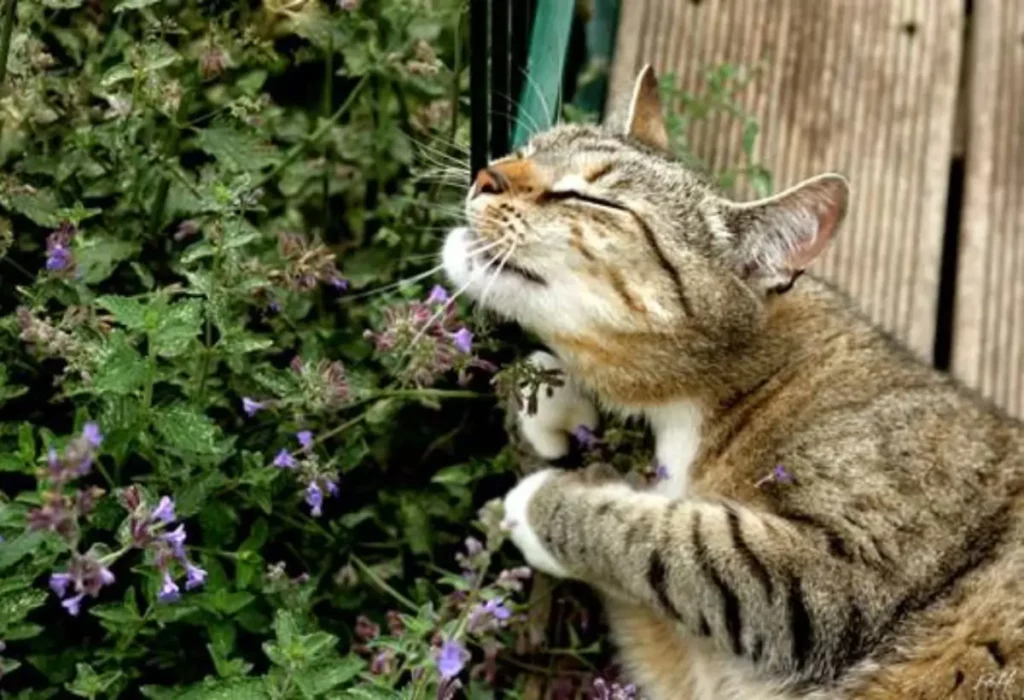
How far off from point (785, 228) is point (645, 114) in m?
0.46

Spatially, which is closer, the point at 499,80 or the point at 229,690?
the point at 229,690

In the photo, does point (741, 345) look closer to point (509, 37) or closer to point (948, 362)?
point (509, 37)

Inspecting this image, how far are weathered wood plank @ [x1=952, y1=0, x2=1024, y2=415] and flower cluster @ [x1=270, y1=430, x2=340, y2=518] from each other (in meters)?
1.56

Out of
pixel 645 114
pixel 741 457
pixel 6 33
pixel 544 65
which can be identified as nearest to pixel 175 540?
pixel 6 33

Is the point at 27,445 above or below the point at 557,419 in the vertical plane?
above

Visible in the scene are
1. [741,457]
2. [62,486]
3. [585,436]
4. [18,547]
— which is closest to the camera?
[62,486]

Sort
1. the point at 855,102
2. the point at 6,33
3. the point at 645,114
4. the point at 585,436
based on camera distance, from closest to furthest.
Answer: the point at 6,33 < the point at 585,436 < the point at 645,114 < the point at 855,102

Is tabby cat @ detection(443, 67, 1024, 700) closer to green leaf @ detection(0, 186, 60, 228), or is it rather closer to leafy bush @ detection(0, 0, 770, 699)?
leafy bush @ detection(0, 0, 770, 699)

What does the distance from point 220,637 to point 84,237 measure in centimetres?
70

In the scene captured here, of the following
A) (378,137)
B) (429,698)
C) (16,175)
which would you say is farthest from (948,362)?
(16,175)

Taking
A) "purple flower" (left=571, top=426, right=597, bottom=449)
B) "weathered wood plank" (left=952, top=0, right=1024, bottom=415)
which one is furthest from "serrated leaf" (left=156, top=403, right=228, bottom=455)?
"weathered wood plank" (left=952, top=0, right=1024, bottom=415)

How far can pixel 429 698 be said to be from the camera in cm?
270

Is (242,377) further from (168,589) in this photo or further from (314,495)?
(168,589)

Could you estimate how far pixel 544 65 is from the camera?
3.68 metres
